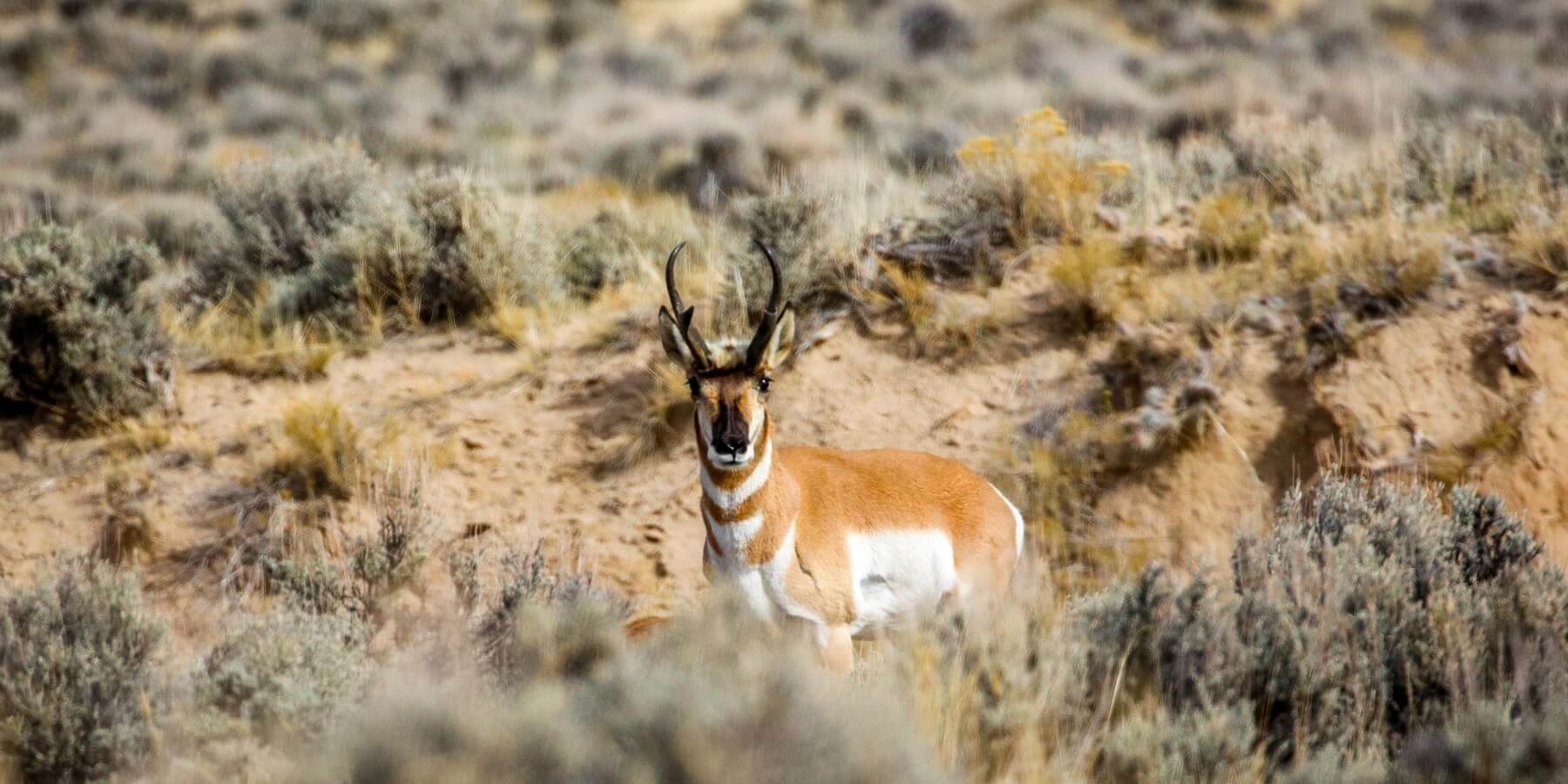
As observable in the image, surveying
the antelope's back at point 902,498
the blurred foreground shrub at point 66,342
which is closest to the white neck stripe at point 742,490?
the antelope's back at point 902,498

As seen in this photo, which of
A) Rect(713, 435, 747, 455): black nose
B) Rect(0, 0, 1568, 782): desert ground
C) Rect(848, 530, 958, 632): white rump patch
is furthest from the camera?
Rect(848, 530, 958, 632): white rump patch

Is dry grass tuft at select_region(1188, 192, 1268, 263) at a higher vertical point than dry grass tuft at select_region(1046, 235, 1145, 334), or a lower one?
higher

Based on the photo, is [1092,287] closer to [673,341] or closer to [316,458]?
[673,341]

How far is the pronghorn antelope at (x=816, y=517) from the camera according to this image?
18.2ft

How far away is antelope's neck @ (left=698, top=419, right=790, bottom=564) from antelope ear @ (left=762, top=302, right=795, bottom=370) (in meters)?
0.29

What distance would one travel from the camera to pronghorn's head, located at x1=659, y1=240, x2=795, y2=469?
533cm

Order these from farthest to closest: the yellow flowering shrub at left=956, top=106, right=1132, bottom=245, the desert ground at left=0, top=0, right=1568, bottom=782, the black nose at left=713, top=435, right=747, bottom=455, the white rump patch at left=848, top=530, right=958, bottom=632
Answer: the yellow flowering shrub at left=956, top=106, right=1132, bottom=245 → the white rump patch at left=848, top=530, right=958, bottom=632 → the black nose at left=713, top=435, right=747, bottom=455 → the desert ground at left=0, top=0, right=1568, bottom=782

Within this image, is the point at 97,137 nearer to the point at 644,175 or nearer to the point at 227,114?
the point at 227,114

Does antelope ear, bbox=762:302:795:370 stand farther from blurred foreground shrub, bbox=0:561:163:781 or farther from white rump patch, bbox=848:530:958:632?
blurred foreground shrub, bbox=0:561:163:781

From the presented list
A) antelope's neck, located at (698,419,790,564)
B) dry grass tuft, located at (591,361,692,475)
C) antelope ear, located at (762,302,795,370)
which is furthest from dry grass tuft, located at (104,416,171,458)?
antelope ear, located at (762,302,795,370)

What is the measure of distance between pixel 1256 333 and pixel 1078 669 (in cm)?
481

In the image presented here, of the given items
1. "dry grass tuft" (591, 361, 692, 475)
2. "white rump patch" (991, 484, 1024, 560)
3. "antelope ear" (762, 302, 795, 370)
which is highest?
"antelope ear" (762, 302, 795, 370)

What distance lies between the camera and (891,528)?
607 centimetres

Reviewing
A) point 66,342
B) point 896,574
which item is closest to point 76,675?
point 896,574
